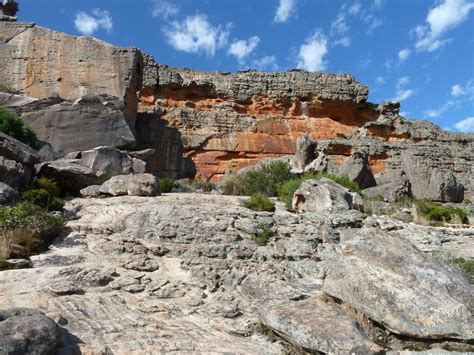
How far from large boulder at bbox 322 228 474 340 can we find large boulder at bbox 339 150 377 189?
10.6 metres

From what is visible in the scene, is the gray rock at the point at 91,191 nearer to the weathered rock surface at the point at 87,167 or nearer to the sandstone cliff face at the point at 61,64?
the weathered rock surface at the point at 87,167

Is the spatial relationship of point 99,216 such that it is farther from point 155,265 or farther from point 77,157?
point 77,157

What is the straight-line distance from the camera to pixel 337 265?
548 centimetres

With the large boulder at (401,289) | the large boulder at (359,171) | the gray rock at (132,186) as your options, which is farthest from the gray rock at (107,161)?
the large boulder at (401,289)

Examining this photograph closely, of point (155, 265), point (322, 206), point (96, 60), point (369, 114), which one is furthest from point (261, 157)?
point (155, 265)

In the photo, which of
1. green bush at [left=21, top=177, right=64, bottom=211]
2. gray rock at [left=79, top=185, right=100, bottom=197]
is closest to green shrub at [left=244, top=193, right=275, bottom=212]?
gray rock at [left=79, top=185, right=100, bottom=197]

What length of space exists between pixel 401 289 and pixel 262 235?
3299 mm

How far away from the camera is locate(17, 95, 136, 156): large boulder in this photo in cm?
1462

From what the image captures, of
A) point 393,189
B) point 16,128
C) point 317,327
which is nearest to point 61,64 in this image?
point 16,128

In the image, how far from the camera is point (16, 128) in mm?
13172

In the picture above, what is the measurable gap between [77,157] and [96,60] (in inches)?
221

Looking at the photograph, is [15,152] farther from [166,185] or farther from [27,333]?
[27,333]

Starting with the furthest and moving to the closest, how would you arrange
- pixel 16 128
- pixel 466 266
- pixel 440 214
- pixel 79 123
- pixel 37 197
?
pixel 79 123
pixel 16 128
pixel 440 214
pixel 37 197
pixel 466 266

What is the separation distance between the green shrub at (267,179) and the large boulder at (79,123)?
4709 millimetres
